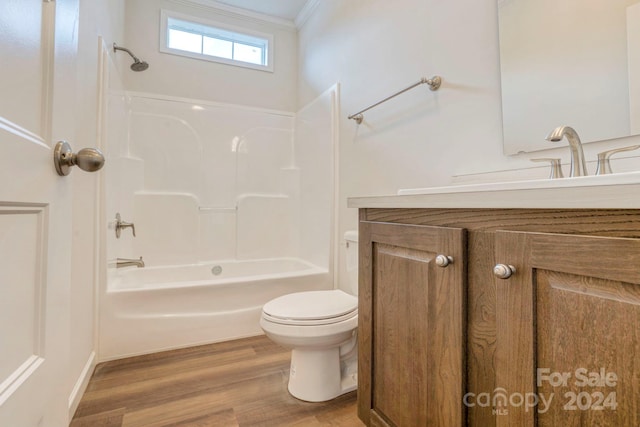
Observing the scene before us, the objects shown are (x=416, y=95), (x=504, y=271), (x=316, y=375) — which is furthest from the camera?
(x=416, y=95)

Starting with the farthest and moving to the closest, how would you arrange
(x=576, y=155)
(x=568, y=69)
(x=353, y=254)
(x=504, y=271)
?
(x=353, y=254) < (x=568, y=69) < (x=576, y=155) < (x=504, y=271)

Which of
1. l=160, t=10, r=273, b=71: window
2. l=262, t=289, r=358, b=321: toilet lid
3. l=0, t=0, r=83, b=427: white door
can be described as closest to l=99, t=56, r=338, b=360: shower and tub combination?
l=160, t=10, r=273, b=71: window

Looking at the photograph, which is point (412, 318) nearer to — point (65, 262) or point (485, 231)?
point (485, 231)

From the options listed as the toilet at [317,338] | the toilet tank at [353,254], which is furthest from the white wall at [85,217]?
the toilet tank at [353,254]

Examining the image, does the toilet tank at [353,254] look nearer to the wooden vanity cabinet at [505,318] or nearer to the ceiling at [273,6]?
the wooden vanity cabinet at [505,318]

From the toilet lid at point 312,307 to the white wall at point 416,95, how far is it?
0.67 meters

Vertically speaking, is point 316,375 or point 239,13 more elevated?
point 239,13

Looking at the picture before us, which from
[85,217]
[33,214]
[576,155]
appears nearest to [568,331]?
[576,155]

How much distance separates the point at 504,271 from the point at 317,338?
0.87 metres

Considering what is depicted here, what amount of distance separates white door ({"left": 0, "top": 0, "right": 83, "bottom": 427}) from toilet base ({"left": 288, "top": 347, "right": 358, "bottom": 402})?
0.93m

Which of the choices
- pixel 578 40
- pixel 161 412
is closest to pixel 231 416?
pixel 161 412

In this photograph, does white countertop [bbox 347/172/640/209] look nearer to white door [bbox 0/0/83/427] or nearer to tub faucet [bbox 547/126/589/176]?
tub faucet [bbox 547/126/589/176]

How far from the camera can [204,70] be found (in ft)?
9.12

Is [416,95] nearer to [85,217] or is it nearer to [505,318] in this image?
[505,318]
